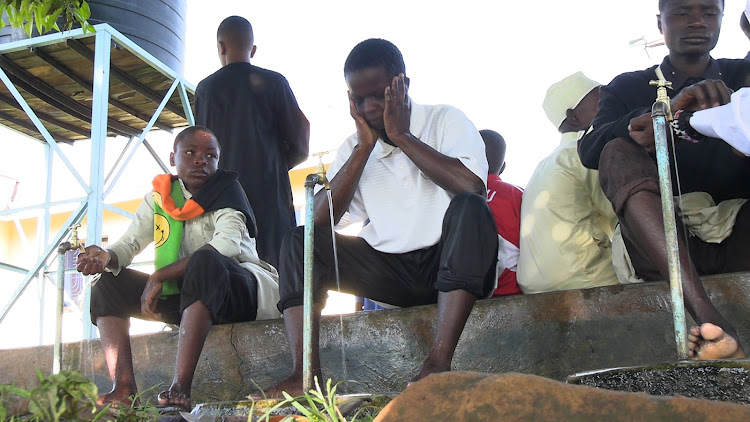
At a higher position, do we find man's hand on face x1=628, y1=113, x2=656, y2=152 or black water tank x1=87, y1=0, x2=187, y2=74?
black water tank x1=87, y1=0, x2=187, y2=74

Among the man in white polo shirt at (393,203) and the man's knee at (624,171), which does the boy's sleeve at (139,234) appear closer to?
the man in white polo shirt at (393,203)

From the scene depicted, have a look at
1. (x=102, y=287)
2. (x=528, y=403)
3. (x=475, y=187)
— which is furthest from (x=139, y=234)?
(x=528, y=403)

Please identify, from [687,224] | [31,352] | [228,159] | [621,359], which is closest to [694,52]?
[687,224]

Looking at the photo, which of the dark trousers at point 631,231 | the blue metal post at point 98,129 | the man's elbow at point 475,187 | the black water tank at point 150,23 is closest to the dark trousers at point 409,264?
the man's elbow at point 475,187

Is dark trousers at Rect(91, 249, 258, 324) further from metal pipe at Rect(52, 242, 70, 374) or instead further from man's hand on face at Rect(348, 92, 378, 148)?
man's hand on face at Rect(348, 92, 378, 148)

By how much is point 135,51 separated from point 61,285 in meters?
3.51

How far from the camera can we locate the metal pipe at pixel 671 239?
7.04ft

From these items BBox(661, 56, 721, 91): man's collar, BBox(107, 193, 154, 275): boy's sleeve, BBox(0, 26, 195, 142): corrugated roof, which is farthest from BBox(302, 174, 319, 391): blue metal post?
BBox(0, 26, 195, 142): corrugated roof

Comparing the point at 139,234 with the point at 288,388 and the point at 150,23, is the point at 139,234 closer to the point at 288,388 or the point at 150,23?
the point at 288,388

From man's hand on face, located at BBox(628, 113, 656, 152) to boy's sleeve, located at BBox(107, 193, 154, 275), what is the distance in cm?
229

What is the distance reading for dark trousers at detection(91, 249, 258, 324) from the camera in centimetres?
312

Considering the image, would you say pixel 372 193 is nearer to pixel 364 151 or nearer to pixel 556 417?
pixel 364 151

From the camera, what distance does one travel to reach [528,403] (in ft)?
4.21

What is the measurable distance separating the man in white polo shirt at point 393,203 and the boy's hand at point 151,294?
0.67m
